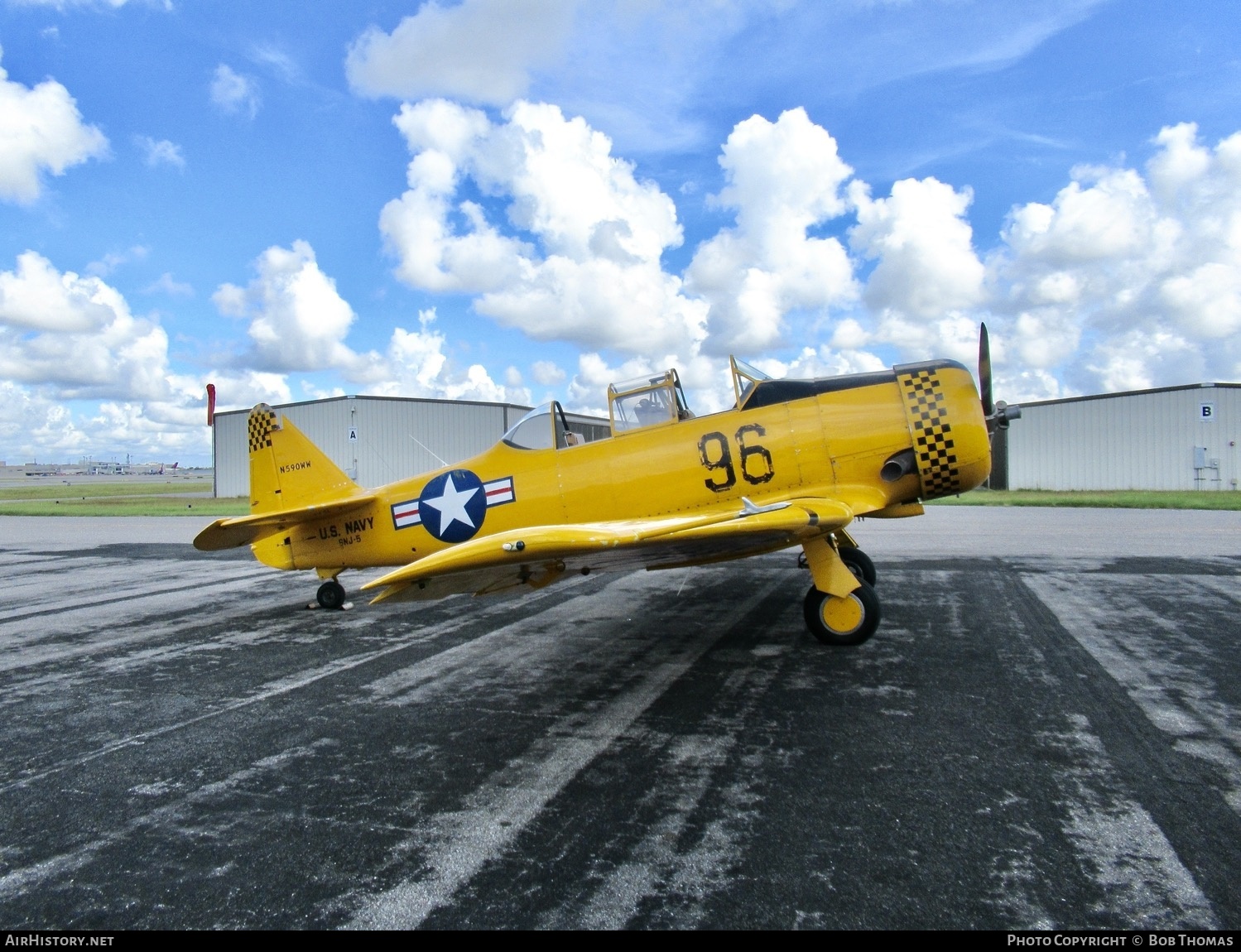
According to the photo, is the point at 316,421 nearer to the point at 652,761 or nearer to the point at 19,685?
the point at 19,685

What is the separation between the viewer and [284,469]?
8367 millimetres

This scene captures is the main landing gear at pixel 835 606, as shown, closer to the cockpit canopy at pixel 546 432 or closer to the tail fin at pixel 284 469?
the cockpit canopy at pixel 546 432

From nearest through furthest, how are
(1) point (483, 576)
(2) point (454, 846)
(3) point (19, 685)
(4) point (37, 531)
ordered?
(2) point (454, 846), (1) point (483, 576), (3) point (19, 685), (4) point (37, 531)

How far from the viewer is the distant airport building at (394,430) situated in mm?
35344

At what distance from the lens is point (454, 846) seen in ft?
9.16

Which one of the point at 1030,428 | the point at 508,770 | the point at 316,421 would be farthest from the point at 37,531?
the point at 1030,428

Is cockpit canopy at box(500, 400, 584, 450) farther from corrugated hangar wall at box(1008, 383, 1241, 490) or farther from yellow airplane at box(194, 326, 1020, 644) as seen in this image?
corrugated hangar wall at box(1008, 383, 1241, 490)

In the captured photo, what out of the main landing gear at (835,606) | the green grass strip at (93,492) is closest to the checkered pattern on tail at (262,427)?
the main landing gear at (835,606)

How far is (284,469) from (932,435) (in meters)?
7.08

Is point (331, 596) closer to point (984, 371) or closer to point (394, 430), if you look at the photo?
point (984, 371)

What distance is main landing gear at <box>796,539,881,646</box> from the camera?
5.58 metres

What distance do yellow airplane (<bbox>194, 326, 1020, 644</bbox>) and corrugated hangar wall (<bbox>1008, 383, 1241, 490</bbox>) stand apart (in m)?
A: 30.8

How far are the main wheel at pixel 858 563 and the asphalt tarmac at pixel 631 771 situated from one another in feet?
1.52
